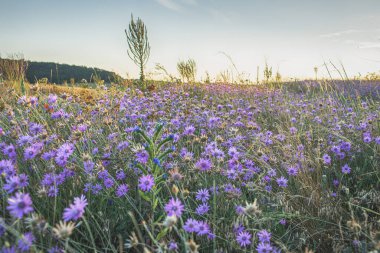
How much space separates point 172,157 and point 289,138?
3.98 ft

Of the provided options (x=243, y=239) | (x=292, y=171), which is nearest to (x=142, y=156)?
(x=243, y=239)

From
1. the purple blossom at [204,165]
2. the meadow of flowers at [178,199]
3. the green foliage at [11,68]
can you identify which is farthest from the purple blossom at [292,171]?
the green foliage at [11,68]

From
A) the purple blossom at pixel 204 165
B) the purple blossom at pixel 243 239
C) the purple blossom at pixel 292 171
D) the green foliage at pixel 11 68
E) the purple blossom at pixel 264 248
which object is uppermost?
the green foliage at pixel 11 68

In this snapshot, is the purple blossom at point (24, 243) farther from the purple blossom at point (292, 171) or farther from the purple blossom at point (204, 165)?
the purple blossom at point (292, 171)

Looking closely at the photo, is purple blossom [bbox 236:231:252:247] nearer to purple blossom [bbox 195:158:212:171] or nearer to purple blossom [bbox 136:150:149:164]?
purple blossom [bbox 195:158:212:171]

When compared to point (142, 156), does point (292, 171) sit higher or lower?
lower

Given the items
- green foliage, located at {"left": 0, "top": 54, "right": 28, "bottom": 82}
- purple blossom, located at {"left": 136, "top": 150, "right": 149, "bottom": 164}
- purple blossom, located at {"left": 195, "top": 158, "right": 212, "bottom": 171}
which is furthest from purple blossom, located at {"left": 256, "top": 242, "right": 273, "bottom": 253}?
green foliage, located at {"left": 0, "top": 54, "right": 28, "bottom": 82}

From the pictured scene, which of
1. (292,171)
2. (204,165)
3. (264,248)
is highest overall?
(204,165)

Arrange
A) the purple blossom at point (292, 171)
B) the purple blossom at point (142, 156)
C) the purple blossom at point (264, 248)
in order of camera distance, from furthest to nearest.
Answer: the purple blossom at point (292, 171) < the purple blossom at point (142, 156) < the purple blossom at point (264, 248)

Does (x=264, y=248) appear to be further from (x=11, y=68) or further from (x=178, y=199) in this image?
(x=11, y=68)

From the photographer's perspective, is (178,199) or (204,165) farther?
(204,165)

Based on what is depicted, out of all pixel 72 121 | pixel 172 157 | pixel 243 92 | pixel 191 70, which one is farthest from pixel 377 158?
pixel 191 70

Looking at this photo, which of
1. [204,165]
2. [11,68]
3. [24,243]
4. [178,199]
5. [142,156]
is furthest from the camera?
[11,68]

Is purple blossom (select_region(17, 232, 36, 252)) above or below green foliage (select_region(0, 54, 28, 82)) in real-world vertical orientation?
below
